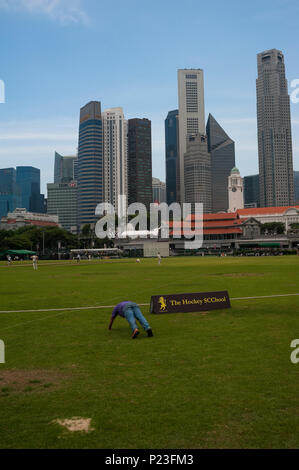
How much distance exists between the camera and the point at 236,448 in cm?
Result: 630

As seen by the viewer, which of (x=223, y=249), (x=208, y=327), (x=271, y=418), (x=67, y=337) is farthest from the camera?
(x=223, y=249)

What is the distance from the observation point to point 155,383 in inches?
365

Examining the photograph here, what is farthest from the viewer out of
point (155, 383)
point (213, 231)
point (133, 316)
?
point (213, 231)

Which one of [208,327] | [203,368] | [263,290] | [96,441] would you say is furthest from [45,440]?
[263,290]

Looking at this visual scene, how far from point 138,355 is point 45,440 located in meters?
5.37

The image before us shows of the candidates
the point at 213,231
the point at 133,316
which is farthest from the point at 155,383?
the point at 213,231

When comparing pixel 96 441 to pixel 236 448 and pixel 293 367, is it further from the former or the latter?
pixel 293 367

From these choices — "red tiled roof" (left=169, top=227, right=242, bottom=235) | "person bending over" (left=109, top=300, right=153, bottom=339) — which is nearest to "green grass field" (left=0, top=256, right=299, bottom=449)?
"person bending over" (left=109, top=300, right=153, bottom=339)

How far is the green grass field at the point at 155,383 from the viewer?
6.76 meters

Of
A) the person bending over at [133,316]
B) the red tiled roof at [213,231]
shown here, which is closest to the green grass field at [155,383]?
the person bending over at [133,316]

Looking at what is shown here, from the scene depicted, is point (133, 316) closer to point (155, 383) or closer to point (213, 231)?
point (155, 383)

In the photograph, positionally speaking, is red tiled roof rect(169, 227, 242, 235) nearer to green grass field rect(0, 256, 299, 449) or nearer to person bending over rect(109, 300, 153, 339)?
green grass field rect(0, 256, 299, 449)

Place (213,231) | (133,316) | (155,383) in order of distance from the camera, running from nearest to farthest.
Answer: (155,383) → (133,316) → (213,231)

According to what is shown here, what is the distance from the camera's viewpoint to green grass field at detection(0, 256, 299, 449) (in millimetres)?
6758
